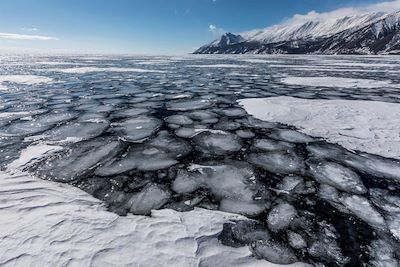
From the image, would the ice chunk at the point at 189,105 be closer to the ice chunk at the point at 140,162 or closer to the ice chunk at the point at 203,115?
the ice chunk at the point at 203,115

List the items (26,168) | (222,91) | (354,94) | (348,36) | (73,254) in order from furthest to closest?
(348,36), (222,91), (354,94), (26,168), (73,254)

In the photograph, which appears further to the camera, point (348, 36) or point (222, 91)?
point (348, 36)

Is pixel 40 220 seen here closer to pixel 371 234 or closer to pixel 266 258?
pixel 266 258

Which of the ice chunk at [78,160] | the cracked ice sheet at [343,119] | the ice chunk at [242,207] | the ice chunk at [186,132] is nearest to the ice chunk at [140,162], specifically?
the ice chunk at [78,160]

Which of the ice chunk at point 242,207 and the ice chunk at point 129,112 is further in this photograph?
the ice chunk at point 129,112

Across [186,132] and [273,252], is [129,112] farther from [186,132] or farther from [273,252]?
[273,252]

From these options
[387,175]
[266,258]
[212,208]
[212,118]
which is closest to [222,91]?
[212,118]

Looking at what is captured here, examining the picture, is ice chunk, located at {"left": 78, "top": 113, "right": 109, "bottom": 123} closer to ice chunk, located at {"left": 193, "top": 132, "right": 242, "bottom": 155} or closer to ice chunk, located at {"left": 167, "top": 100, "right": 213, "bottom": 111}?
ice chunk, located at {"left": 167, "top": 100, "right": 213, "bottom": 111}

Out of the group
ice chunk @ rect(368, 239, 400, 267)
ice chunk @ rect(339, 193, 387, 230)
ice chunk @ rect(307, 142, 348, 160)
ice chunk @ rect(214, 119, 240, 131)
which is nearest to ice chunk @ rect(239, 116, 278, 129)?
ice chunk @ rect(214, 119, 240, 131)
